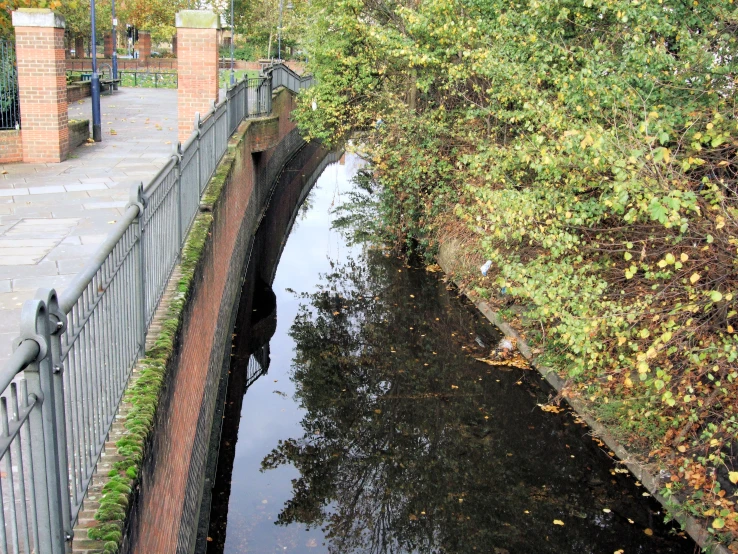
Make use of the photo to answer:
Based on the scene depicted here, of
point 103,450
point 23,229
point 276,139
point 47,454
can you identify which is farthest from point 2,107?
point 47,454

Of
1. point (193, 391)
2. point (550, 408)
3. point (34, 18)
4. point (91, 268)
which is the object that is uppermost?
point (34, 18)

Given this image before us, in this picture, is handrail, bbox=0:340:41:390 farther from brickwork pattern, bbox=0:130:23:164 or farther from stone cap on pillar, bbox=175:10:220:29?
stone cap on pillar, bbox=175:10:220:29

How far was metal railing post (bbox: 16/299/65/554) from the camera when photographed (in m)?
2.60

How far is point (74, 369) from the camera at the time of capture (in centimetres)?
335

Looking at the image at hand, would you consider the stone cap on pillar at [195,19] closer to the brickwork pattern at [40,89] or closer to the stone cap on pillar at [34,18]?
the brickwork pattern at [40,89]

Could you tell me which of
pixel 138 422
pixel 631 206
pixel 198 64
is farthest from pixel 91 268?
pixel 198 64

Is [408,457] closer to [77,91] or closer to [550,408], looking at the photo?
[550,408]

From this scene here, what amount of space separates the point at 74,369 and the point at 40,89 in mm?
11033

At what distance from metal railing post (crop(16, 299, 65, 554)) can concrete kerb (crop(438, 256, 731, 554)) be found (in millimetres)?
6475

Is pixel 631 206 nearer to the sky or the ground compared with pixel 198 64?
nearer to the ground

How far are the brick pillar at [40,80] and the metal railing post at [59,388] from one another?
36.4 ft

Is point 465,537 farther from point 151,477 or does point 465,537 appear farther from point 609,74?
point 609,74

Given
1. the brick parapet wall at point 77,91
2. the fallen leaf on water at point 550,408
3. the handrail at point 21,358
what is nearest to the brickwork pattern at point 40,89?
→ the fallen leaf on water at point 550,408

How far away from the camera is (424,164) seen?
1572 cm
